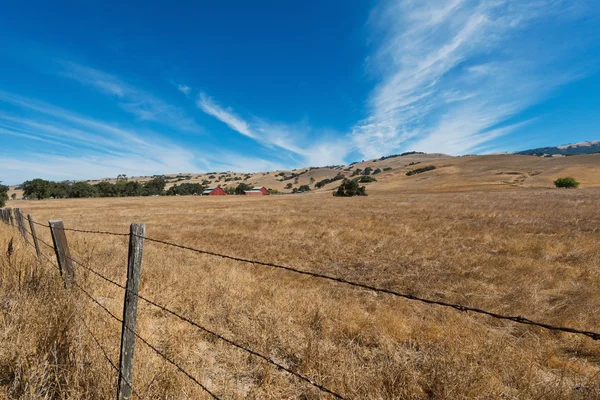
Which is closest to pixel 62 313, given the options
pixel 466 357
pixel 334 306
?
pixel 334 306

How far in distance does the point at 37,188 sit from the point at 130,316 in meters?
124

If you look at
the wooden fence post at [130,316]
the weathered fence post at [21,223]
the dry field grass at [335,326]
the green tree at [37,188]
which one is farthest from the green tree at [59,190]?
the wooden fence post at [130,316]

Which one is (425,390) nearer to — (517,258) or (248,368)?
(248,368)

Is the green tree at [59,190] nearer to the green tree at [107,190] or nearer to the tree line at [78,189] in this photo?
the tree line at [78,189]

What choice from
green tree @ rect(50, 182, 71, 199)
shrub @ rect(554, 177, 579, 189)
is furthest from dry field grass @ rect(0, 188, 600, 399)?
green tree @ rect(50, 182, 71, 199)

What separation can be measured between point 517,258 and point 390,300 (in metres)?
5.90

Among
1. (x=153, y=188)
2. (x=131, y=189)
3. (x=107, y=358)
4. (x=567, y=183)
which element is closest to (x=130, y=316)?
(x=107, y=358)

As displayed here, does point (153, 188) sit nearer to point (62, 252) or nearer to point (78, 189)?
point (78, 189)

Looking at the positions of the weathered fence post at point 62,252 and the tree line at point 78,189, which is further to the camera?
the tree line at point 78,189

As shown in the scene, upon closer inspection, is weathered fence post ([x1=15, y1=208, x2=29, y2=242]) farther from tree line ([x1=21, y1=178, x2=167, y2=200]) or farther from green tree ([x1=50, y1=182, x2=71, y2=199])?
green tree ([x1=50, y1=182, x2=71, y2=199])

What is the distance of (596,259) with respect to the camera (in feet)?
30.6

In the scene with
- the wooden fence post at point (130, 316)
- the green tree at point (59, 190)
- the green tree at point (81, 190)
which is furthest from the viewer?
the green tree at point (81, 190)

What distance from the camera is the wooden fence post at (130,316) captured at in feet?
9.63

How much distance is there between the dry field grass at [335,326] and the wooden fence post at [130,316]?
0.79 feet
